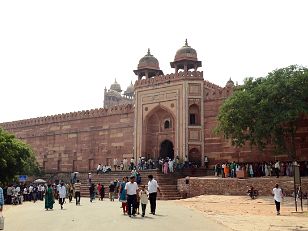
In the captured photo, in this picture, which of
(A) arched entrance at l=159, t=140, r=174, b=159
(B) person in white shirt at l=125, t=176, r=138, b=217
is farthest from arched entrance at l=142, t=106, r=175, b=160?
(B) person in white shirt at l=125, t=176, r=138, b=217

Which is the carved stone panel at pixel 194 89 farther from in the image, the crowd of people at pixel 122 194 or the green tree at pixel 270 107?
the crowd of people at pixel 122 194

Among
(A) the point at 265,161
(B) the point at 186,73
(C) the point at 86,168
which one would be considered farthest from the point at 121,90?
(A) the point at 265,161

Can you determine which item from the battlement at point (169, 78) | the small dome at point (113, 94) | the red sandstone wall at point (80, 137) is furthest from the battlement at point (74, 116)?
the small dome at point (113, 94)

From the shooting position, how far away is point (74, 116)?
3519 cm

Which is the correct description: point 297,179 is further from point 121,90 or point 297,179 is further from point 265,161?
point 121,90

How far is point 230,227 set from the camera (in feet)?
31.7

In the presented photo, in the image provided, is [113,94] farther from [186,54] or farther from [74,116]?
[186,54]

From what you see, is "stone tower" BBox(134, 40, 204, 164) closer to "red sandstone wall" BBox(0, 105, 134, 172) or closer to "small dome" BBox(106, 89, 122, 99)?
"red sandstone wall" BBox(0, 105, 134, 172)

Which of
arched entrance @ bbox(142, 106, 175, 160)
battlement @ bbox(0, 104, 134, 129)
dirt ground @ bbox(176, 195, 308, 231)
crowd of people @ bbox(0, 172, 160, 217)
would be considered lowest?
dirt ground @ bbox(176, 195, 308, 231)

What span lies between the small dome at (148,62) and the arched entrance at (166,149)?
5260 millimetres

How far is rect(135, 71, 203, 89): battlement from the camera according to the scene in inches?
1111

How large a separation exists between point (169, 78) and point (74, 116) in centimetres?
983

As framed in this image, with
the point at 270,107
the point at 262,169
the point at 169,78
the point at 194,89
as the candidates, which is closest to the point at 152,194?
the point at 270,107

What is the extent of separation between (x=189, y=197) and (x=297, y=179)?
8.65 metres
